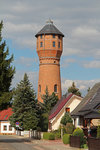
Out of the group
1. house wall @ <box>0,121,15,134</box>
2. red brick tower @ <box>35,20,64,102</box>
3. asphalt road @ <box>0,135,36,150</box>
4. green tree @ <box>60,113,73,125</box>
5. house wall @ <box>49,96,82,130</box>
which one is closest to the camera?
asphalt road @ <box>0,135,36,150</box>

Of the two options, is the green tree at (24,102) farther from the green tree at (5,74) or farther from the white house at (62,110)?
the green tree at (5,74)

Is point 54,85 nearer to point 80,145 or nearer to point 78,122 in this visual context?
point 78,122

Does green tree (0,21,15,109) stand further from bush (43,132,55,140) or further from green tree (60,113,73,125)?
green tree (60,113,73,125)

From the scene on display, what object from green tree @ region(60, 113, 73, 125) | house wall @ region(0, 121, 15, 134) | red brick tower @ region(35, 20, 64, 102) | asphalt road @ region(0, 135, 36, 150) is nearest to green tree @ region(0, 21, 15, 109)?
asphalt road @ region(0, 135, 36, 150)

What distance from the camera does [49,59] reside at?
70562 millimetres

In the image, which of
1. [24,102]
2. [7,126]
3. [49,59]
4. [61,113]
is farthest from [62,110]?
[7,126]

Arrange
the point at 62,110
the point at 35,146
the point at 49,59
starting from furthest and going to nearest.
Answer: the point at 49,59 < the point at 62,110 < the point at 35,146

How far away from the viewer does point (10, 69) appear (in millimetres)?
33375

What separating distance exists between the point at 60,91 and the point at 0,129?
712 inches

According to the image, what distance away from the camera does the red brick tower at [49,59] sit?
228ft

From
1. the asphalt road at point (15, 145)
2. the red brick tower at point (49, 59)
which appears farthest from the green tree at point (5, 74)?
the red brick tower at point (49, 59)

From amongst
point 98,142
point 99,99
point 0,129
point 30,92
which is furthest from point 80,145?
point 0,129

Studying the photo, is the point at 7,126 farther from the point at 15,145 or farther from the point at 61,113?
the point at 15,145

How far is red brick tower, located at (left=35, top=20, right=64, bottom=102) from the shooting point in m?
69.4
